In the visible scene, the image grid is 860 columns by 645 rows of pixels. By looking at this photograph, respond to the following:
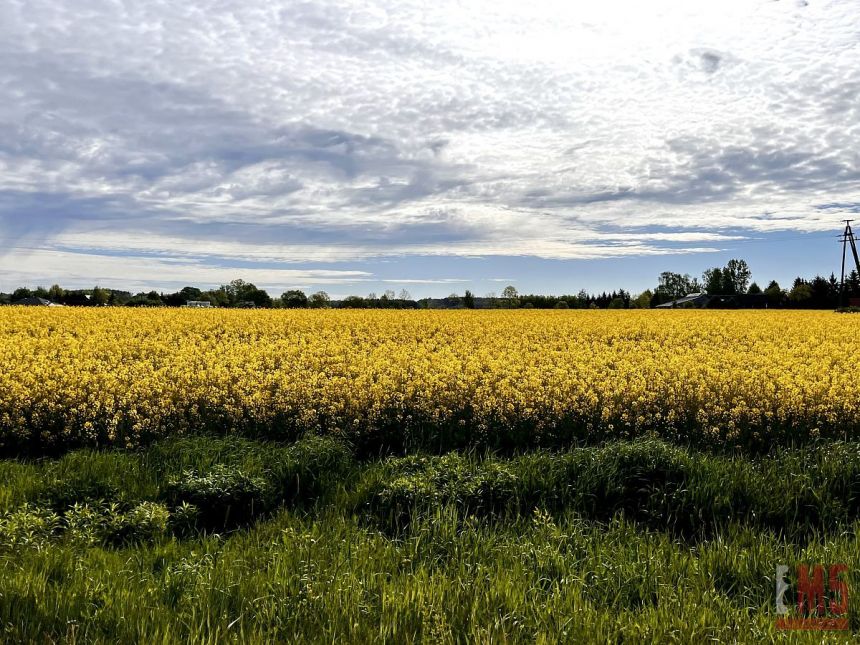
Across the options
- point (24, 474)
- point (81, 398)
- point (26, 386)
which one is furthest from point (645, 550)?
point (26, 386)

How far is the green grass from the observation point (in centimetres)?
400

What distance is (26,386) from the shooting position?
433 inches

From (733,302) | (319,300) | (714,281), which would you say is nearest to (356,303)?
(319,300)

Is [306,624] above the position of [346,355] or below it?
below

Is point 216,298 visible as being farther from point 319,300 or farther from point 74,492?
point 74,492

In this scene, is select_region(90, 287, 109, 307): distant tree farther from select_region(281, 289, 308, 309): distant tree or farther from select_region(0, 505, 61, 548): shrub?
select_region(0, 505, 61, 548): shrub

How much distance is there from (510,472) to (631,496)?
142 cm

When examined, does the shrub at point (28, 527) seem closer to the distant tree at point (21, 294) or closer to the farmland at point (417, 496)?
the farmland at point (417, 496)

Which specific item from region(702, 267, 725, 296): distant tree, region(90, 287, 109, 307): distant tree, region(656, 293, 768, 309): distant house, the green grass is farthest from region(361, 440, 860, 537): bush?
region(702, 267, 725, 296): distant tree

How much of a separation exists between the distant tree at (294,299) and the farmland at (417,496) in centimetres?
4128

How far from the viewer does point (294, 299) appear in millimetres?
56938

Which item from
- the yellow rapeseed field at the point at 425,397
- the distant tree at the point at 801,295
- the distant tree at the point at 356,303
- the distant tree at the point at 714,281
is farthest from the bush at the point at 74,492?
the distant tree at the point at 714,281

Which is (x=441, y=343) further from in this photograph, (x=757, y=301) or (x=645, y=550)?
(x=757, y=301)

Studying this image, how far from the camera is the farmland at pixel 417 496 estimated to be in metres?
4.12
